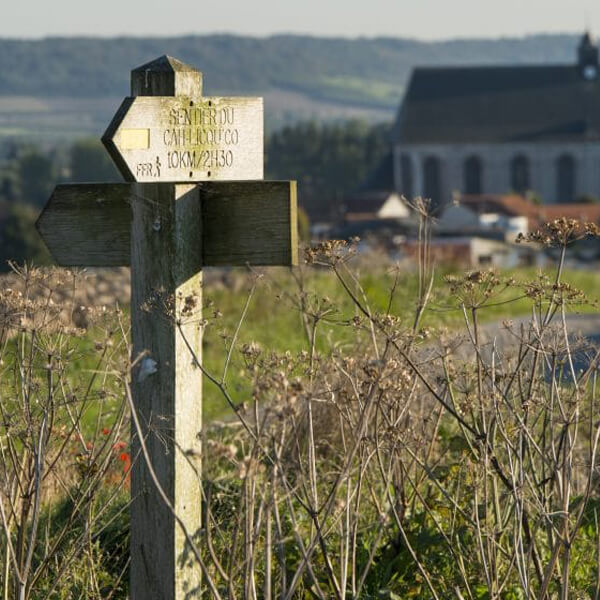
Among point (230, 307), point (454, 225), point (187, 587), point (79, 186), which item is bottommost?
point (454, 225)

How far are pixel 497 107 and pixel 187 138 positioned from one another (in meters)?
111

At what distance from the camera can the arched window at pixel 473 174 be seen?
109750mm

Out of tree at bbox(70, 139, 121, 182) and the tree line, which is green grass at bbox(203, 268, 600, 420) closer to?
the tree line

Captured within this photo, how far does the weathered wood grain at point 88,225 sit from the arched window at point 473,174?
107 m

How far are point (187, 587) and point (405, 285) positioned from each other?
28.5 feet

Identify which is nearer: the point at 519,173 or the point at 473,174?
the point at 473,174

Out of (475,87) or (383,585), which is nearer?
(383,585)

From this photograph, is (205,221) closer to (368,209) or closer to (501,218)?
(501,218)

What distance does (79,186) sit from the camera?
13.2 ft

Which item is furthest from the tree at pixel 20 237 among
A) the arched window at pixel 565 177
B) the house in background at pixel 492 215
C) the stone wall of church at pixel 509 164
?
the arched window at pixel 565 177

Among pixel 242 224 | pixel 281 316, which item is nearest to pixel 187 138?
pixel 242 224

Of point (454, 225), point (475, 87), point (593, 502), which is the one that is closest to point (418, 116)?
point (475, 87)

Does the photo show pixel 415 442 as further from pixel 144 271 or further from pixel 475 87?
pixel 475 87

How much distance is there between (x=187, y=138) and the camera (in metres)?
3.83
